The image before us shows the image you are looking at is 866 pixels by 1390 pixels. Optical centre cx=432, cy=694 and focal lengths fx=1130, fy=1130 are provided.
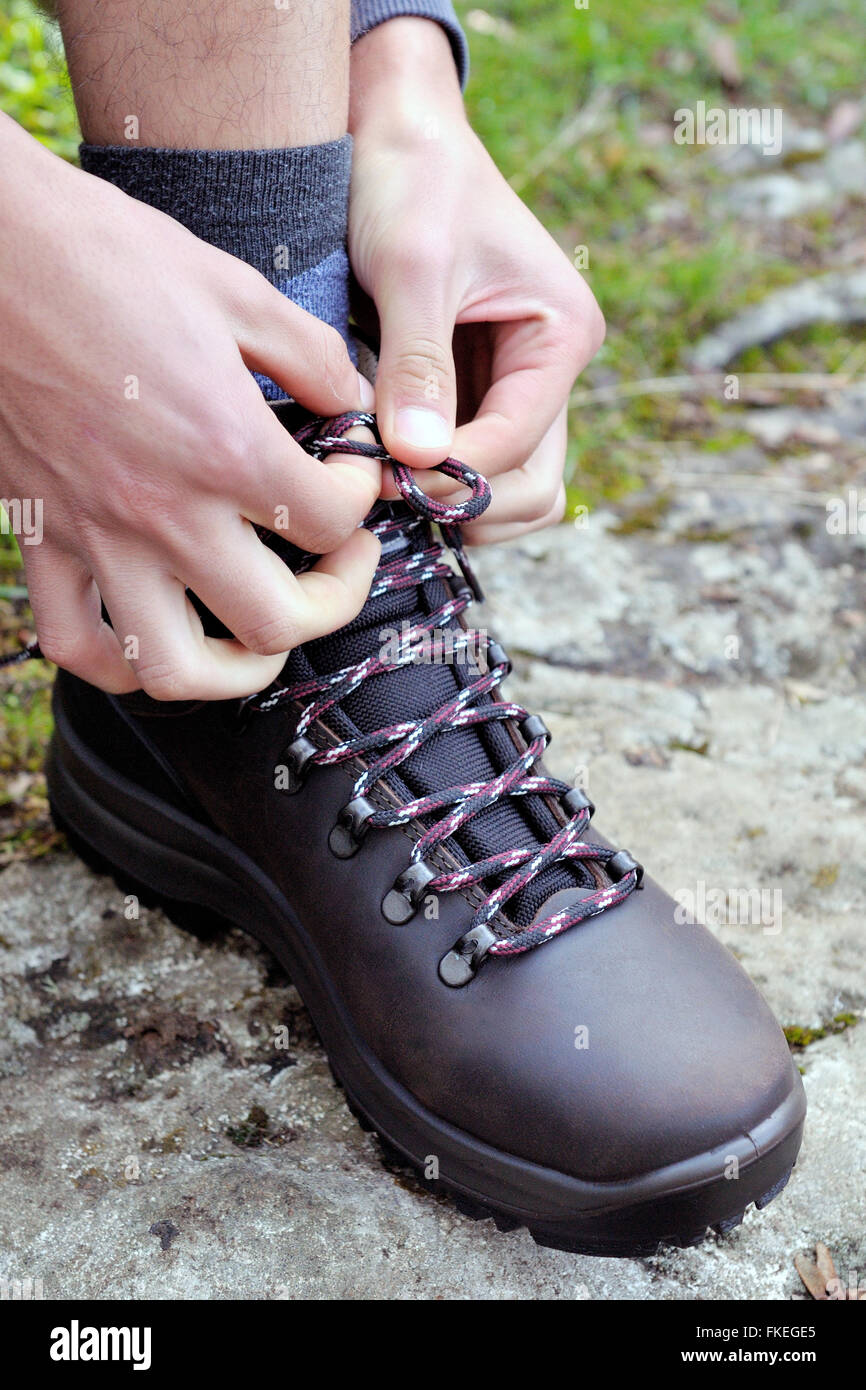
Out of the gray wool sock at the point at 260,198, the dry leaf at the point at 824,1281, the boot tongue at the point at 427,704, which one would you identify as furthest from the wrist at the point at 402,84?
the dry leaf at the point at 824,1281

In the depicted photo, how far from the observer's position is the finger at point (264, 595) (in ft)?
2.98

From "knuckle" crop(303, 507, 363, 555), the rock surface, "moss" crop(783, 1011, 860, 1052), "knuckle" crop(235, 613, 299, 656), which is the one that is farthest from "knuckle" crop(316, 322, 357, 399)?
"moss" crop(783, 1011, 860, 1052)

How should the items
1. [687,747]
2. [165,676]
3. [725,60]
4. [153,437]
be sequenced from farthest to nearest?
[725,60], [687,747], [165,676], [153,437]

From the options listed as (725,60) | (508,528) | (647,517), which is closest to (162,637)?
(508,528)

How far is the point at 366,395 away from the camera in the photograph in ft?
3.56

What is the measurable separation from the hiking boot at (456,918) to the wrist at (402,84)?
430 mm

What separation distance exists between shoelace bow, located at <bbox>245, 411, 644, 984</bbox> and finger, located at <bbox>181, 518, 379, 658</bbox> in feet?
0.42

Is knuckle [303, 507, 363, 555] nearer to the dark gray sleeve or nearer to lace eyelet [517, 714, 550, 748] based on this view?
lace eyelet [517, 714, 550, 748]

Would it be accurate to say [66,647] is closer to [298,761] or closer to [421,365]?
[298,761]

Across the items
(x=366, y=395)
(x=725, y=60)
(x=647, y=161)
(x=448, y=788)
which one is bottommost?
(x=448, y=788)

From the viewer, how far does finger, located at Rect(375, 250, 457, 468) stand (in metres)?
1.05

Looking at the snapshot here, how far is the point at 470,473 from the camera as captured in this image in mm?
1088

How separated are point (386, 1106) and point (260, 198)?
87 centimetres

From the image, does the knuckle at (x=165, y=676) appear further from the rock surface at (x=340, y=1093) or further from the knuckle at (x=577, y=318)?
the knuckle at (x=577, y=318)
